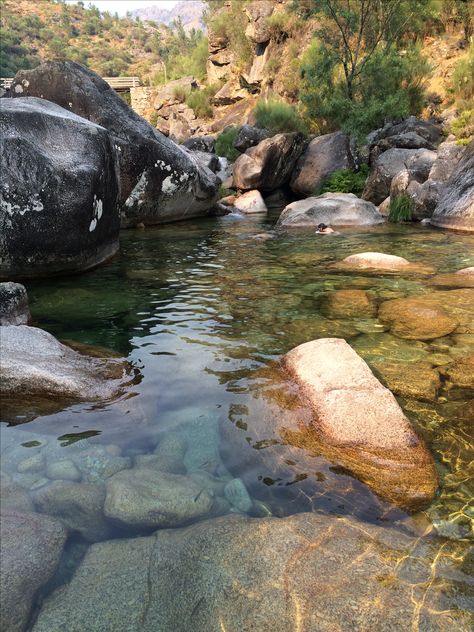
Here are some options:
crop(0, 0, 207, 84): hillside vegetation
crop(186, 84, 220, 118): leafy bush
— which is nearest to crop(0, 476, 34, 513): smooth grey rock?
crop(186, 84, 220, 118): leafy bush

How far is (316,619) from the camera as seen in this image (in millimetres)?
1671

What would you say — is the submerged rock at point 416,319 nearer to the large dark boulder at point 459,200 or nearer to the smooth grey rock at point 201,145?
the large dark boulder at point 459,200

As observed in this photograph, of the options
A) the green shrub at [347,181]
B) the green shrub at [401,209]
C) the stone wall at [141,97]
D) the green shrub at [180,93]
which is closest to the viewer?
the green shrub at [401,209]

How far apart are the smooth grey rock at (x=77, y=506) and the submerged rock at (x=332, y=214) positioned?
10.0 meters

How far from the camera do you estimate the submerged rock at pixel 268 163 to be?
16109 millimetres

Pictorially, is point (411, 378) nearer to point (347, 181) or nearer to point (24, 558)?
point (24, 558)

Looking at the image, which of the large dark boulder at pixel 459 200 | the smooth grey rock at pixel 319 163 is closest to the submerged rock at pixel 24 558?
the large dark boulder at pixel 459 200

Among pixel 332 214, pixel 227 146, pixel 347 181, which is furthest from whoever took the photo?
pixel 227 146

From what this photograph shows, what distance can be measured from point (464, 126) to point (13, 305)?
17.6 metres

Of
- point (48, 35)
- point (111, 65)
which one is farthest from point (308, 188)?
point (48, 35)

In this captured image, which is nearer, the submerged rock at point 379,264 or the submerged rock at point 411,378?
the submerged rock at point 411,378

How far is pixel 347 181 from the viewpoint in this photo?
15750 mm

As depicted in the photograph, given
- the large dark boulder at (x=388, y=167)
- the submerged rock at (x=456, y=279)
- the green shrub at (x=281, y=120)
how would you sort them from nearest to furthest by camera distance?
the submerged rock at (x=456, y=279) → the large dark boulder at (x=388, y=167) → the green shrub at (x=281, y=120)

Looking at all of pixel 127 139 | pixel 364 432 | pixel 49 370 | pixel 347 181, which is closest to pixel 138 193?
pixel 127 139
